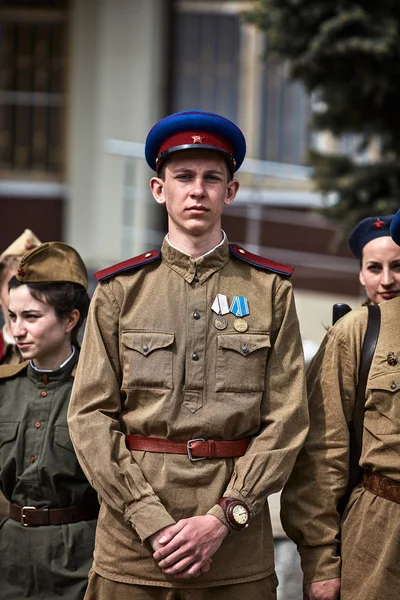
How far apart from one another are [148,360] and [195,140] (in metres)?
0.65

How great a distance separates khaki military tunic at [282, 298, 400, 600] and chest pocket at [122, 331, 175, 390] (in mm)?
502

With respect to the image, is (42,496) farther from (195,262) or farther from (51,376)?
(195,262)

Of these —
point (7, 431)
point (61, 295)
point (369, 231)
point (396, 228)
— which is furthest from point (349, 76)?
point (7, 431)

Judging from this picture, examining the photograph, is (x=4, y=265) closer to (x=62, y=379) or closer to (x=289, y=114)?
(x=62, y=379)

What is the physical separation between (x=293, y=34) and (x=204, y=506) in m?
4.14

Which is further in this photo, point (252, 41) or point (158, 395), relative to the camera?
point (252, 41)

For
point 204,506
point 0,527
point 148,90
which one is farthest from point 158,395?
point 148,90

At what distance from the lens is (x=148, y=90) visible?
1035 cm

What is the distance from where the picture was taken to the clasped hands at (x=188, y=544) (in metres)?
2.70

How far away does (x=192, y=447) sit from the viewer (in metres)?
2.82

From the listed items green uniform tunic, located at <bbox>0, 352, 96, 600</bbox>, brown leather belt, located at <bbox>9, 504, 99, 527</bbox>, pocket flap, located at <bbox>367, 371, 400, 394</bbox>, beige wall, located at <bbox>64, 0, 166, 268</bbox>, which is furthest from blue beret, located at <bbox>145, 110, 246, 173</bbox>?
beige wall, located at <bbox>64, 0, 166, 268</bbox>

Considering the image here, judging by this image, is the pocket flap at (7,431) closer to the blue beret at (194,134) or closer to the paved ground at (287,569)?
the blue beret at (194,134)

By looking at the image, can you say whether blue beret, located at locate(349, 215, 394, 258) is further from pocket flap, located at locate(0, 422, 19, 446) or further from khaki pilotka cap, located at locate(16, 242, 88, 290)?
pocket flap, located at locate(0, 422, 19, 446)

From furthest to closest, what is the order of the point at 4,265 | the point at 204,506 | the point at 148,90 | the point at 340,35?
the point at 148,90, the point at 340,35, the point at 4,265, the point at 204,506
